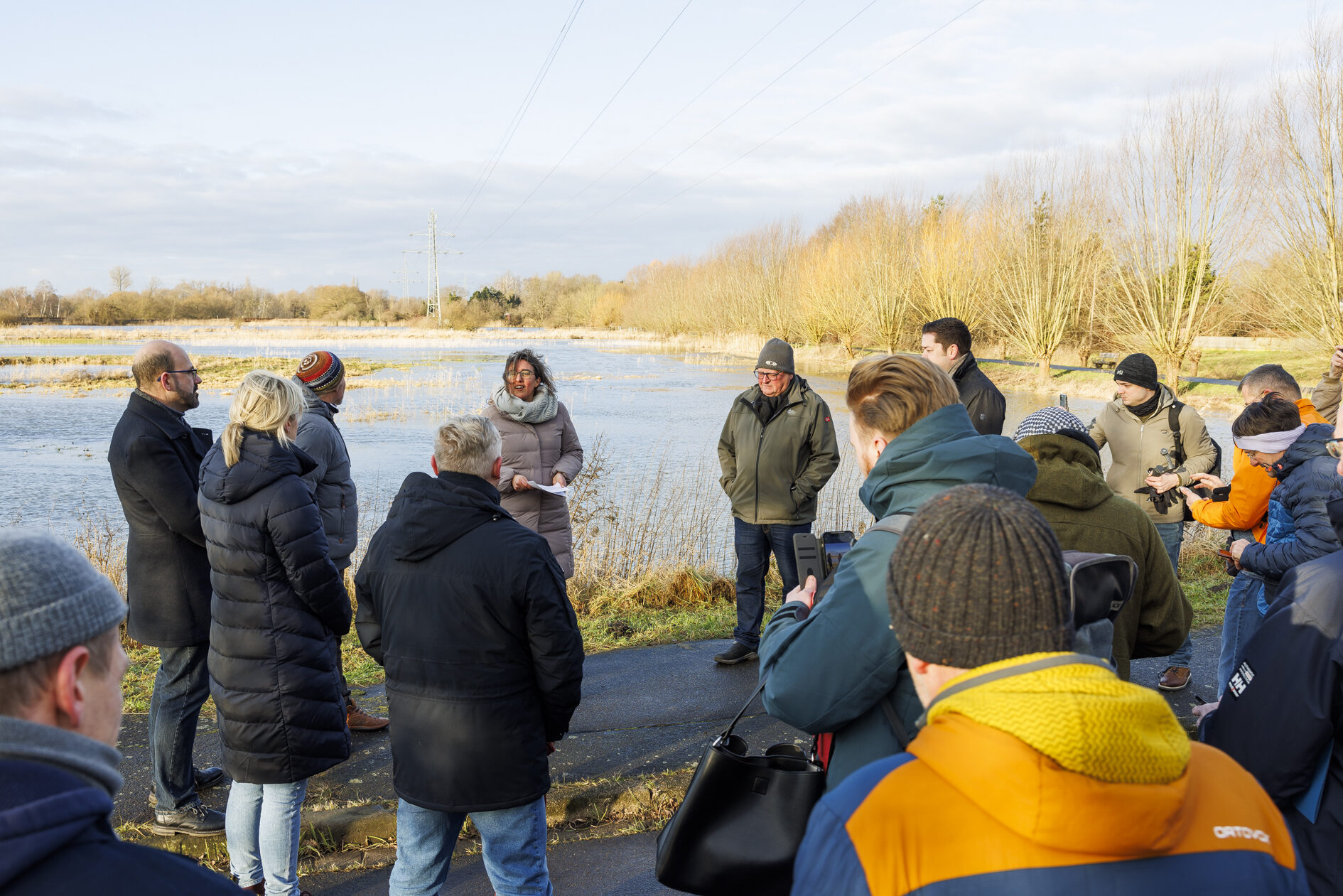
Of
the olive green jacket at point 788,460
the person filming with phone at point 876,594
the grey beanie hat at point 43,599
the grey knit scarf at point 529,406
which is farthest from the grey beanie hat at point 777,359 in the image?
the grey beanie hat at point 43,599

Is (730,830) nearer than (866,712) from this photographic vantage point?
No

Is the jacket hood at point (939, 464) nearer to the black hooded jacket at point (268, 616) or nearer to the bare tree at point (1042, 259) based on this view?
the black hooded jacket at point (268, 616)

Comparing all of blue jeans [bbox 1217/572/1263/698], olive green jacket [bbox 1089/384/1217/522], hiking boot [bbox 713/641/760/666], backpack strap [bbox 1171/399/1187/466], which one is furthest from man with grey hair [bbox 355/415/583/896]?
backpack strap [bbox 1171/399/1187/466]

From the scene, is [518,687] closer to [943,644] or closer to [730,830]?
[730,830]

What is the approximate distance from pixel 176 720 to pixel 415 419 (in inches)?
639

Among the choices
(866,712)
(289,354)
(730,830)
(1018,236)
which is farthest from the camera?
(289,354)

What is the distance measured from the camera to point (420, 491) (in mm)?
2686

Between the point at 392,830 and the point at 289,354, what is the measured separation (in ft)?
131

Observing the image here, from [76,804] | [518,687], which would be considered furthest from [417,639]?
[76,804]

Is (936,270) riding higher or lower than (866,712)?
higher

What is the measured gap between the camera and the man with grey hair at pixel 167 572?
3.61 meters

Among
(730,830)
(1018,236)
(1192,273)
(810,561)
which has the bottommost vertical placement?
(730,830)

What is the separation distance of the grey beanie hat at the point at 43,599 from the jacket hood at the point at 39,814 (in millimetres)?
161

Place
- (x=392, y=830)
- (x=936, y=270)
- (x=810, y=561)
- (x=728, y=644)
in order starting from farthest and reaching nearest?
(x=936, y=270) → (x=728, y=644) → (x=392, y=830) → (x=810, y=561)
